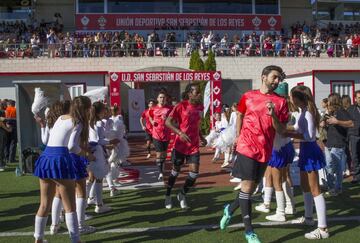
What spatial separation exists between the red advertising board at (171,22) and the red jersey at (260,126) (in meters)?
27.5

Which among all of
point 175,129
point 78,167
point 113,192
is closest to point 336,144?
point 175,129

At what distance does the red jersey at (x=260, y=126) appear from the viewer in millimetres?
5398

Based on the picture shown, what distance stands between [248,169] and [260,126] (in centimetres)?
52

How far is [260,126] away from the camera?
5.41 m

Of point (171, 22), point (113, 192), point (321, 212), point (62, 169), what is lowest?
point (113, 192)

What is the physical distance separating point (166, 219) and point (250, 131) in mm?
2130

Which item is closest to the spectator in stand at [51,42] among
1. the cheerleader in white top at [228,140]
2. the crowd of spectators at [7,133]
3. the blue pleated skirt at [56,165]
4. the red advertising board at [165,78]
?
the red advertising board at [165,78]

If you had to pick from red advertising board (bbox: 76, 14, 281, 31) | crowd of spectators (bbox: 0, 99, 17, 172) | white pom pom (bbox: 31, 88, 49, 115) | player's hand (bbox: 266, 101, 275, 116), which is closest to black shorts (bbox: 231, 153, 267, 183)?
player's hand (bbox: 266, 101, 275, 116)

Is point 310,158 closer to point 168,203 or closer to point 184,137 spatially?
point 184,137

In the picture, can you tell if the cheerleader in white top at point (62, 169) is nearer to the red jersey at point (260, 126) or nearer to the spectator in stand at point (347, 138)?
the red jersey at point (260, 126)

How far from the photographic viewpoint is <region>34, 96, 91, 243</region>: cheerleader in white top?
5051mm

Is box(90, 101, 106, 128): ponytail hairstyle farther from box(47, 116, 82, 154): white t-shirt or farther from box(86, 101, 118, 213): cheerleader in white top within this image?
box(47, 116, 82, 154): white t-shirt

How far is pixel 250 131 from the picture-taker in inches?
215

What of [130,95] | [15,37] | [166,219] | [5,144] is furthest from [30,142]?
[15,37]
